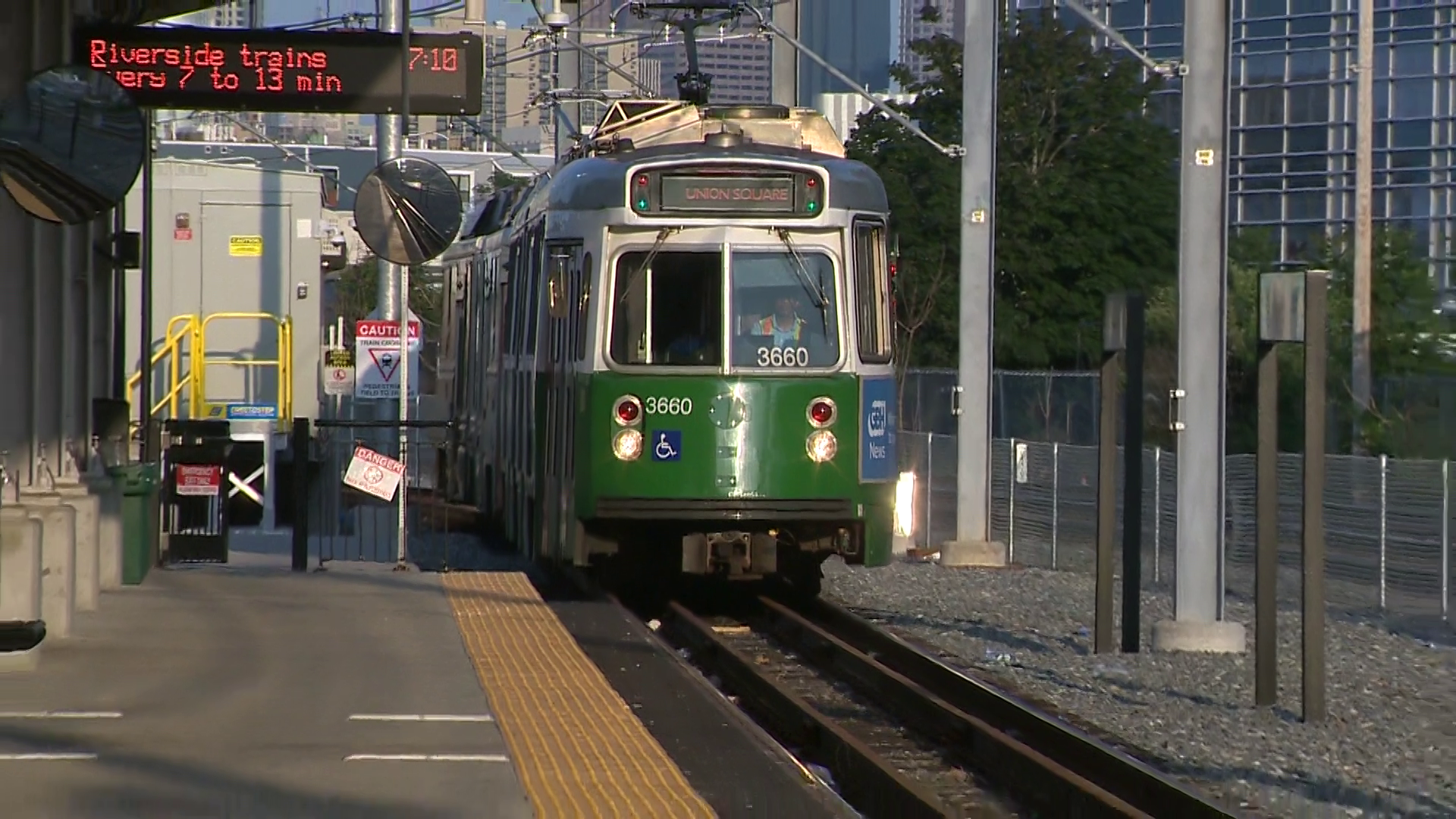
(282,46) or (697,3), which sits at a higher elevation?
(697,3)

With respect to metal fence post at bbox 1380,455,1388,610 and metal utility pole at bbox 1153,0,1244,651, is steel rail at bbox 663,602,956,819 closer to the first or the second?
metal utility pole at bbox 1153,0,1244,651

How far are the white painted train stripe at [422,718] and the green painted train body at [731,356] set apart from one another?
5799 millimetres

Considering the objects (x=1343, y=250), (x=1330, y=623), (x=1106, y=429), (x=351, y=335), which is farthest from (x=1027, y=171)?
(x=351, y=335)

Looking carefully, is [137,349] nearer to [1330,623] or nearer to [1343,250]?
[1330,623]

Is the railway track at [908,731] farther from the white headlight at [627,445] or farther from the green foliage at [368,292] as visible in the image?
the green foliage at [368,292]

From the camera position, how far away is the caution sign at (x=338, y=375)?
2725cm

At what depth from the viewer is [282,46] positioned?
42.9 ft

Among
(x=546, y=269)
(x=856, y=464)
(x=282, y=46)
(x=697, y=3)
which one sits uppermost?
(x=697, y=3)

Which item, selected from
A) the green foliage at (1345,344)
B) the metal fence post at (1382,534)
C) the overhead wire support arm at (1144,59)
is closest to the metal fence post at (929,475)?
the metal fence post at (1382,534)

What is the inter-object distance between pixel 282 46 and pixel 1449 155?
196ft

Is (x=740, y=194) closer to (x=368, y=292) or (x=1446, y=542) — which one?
(x=1446, y=542)

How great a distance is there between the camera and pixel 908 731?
11.5 metres

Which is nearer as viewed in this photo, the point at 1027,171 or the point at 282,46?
the point at 282,46

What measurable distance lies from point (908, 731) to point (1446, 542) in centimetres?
831
